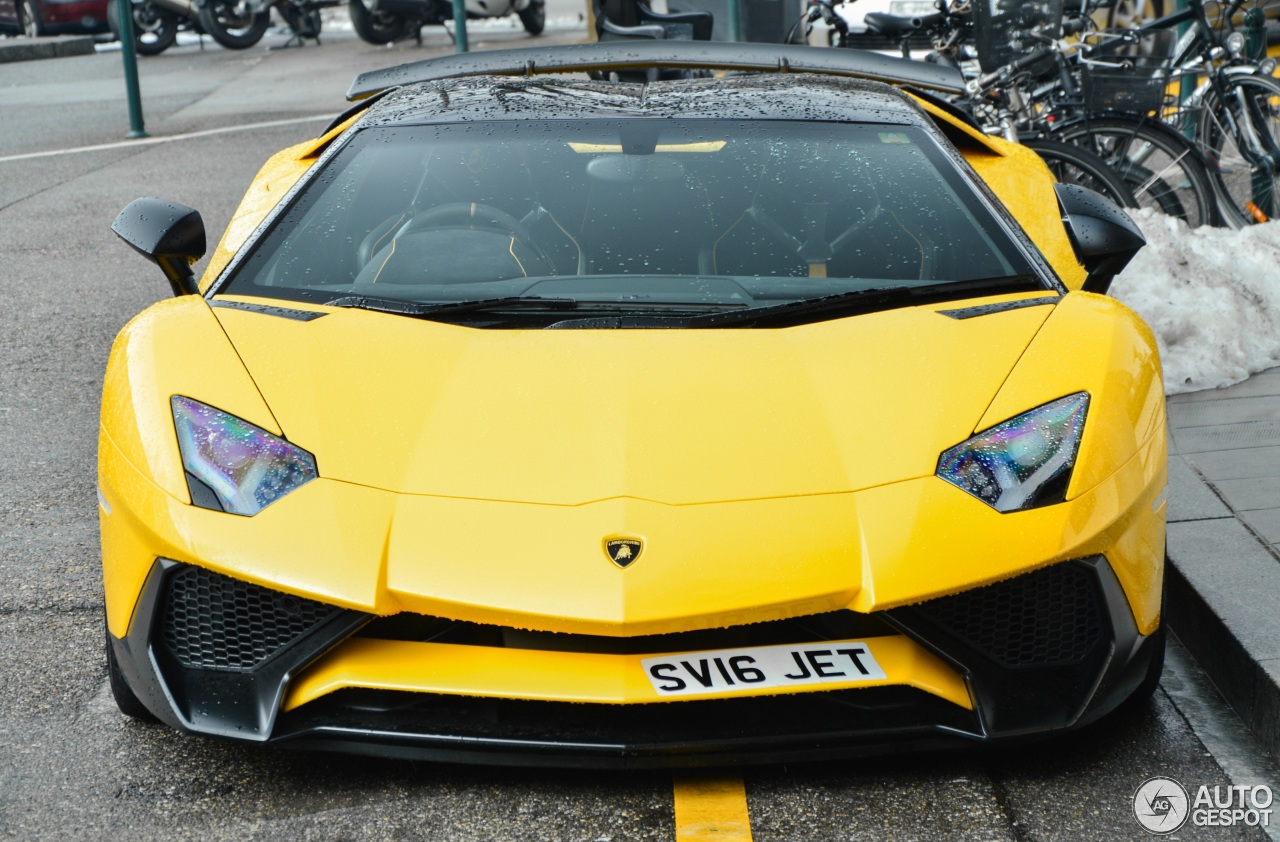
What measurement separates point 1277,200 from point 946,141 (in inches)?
161

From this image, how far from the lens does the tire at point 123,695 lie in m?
2.99

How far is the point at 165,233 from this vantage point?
366 cm

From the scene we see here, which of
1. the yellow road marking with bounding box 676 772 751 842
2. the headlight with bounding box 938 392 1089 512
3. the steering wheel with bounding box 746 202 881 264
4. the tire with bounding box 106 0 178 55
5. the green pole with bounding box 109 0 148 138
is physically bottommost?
the tire with bounding box 106 0 178 55

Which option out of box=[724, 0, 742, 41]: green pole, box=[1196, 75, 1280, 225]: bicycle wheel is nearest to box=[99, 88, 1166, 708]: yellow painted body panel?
box=[1196, 75, 1280, 225]: bicycle wheel

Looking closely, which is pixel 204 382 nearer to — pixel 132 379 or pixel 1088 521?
pixel 132 379

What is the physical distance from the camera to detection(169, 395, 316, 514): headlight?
2.82 meters

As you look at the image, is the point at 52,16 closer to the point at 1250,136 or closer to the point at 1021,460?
the point at 1250,136

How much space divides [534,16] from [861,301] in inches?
811

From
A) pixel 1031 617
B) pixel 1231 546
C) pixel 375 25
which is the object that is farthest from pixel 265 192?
pixel 375 25

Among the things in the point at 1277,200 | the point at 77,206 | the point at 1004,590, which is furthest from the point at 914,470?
the point at 77,206

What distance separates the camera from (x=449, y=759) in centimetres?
271

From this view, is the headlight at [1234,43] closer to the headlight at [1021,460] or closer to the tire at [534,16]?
the headlight at [1021,460]

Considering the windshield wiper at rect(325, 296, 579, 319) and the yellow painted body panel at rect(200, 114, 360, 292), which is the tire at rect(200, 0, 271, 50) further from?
the windshield wiper at rect(325, 296, 579, 319)

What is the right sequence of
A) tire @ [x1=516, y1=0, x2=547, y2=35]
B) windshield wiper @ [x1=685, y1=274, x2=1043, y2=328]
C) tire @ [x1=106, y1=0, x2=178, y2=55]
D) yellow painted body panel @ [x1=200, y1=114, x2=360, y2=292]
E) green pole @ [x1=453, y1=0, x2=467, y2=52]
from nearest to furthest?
1. windshield wiper @ [x1=685, y1=274, x2=1043, y2=328]
2. yellow painted body panel @ [x1=200, y1=114, x2=360, y2=292]
3. green pole @ [x1=453, y1=0, x2=467, y2=52]
4. tire @ [x1=106, y1=0, x2=178, y2=55]
5. tire @ [x1=516, y1=0, x2=547, y2=35]
